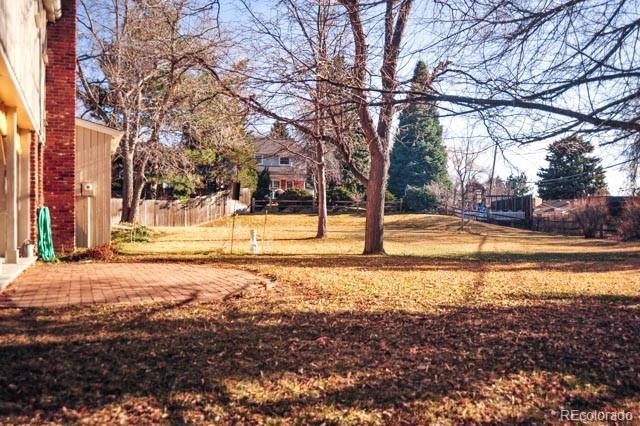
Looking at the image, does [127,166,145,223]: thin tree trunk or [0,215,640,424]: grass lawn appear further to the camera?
[127,166,145,223]: thin tree trunk

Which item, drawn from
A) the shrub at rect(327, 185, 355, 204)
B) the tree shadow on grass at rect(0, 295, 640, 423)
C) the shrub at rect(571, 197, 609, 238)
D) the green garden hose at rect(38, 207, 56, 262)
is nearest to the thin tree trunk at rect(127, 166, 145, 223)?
the green garden hose at rect(38, 207, 56, 262)

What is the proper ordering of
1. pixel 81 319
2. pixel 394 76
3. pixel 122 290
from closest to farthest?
1. pixel 81 319
2. pixel 122 290
3. pixel 394 76

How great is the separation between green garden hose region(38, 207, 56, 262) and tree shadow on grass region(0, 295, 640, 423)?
565 centimetres

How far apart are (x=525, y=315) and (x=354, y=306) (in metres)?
1.78

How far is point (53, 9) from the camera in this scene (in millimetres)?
10164

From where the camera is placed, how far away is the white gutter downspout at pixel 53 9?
32.0 ft

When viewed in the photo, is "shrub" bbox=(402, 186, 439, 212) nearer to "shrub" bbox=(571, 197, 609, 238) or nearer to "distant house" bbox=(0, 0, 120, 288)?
"shrub" bbox=(571, 197, 609, 238)

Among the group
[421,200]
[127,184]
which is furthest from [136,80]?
[421,200]

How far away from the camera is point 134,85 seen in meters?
20.5

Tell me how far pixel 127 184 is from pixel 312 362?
2350 centimetres

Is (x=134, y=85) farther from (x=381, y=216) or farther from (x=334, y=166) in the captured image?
(x=334, y=166)

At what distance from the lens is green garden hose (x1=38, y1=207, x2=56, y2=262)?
9.95 m

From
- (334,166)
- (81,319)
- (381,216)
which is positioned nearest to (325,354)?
(81,319)

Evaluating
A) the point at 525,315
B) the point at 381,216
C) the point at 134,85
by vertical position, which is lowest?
the point at 525,315
